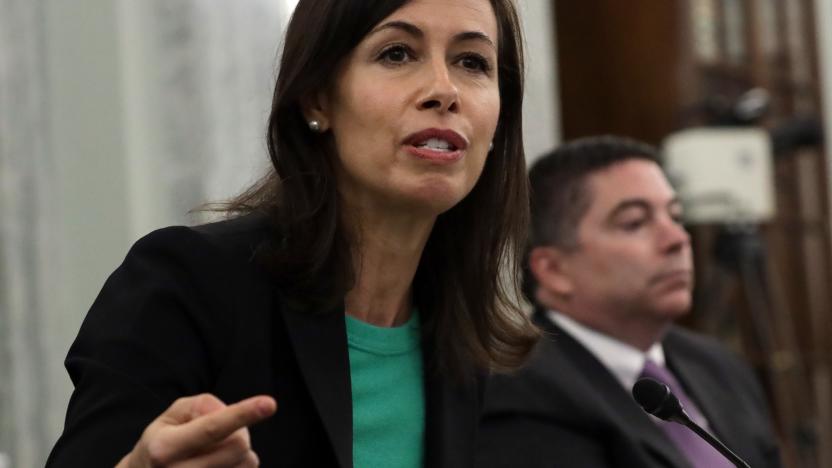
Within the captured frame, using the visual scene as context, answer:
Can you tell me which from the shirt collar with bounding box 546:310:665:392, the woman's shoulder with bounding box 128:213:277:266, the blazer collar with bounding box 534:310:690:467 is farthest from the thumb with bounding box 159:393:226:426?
the shirt collar with bounding box 546:310:665:392

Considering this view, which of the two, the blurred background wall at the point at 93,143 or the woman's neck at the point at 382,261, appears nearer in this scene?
the woman's neck at the point at 382,261

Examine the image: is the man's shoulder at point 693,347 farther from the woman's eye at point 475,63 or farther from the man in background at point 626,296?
the woman's eye at point 475,63

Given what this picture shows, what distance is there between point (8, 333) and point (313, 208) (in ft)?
5.96

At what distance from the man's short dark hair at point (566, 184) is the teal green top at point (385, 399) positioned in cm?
131

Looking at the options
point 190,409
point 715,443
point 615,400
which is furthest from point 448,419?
point 615,400

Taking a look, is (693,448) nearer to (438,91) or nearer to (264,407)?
(438,91)

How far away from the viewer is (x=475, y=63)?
1.60 meters

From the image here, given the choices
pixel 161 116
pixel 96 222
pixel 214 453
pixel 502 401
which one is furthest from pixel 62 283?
pixel 214 453

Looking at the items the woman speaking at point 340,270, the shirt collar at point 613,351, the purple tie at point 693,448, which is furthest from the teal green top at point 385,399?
the shirt collar at point 613,351

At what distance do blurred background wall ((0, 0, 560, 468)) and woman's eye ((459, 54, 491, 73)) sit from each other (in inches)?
56.2

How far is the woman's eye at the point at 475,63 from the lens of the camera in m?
1.59

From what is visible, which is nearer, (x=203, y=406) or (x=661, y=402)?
(x=203, y=406)

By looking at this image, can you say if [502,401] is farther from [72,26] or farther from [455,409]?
[72,26]

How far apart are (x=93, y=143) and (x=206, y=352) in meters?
2.11
